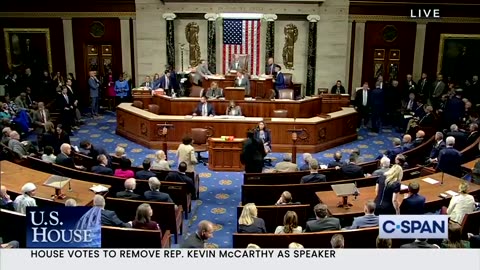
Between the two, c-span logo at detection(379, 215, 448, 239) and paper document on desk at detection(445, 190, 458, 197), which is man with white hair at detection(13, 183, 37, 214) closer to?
c-span logo at detection(379, 215, 448, 239)

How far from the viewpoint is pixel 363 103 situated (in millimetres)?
14195

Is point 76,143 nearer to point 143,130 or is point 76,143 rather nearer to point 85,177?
point 143,130

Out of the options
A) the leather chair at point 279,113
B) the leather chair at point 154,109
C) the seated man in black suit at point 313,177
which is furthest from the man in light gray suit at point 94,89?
the seated man in black suit at point 313,177

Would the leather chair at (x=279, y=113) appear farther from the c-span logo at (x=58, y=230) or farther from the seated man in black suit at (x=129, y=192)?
the c-span logo at (x=58, y=230)

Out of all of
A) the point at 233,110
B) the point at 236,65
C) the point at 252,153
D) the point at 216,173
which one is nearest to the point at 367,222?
the point at 252,153

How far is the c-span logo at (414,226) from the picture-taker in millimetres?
6023

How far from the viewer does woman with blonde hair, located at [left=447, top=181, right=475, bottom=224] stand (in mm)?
7051

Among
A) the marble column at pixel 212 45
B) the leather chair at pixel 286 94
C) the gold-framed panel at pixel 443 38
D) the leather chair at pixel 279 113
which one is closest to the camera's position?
the leather chair at pixel 279 113

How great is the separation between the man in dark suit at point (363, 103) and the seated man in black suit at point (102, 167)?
7.40 metres

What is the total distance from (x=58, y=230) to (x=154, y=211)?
61.5 inches

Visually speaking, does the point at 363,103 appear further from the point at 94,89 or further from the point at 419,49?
the point at 94,89

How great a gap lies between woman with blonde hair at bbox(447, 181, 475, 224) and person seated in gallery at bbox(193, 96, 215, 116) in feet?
20.9

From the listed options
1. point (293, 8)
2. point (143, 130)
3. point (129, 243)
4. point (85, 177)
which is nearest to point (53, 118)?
point (143, 130)

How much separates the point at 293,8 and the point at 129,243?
10763mm
